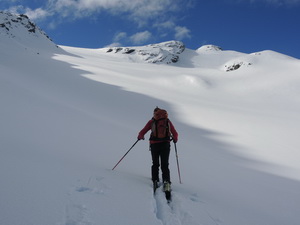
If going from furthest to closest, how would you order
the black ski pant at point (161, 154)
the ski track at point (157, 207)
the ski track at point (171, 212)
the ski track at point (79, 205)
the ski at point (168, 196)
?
the black ski pant at point (161, 154) → the ski at point (168, 196) → the ski track at point (171, 212) → the ski track at point (157, 207) → the ski track at point (79, 205)

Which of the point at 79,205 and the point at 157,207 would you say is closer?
the point at 79,205

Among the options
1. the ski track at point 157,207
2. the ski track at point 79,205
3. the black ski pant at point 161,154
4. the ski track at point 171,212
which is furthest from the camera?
the black ski pant at point 161,154

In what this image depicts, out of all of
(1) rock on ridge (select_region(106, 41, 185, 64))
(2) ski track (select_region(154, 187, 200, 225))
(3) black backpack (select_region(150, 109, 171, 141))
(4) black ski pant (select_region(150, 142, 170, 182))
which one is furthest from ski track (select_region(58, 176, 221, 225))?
(1) rock on ridge (select_region(106, 41, 185, 64))

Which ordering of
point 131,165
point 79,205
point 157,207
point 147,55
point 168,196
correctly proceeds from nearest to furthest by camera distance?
point 79,205 → point 157,207 → point 168,196 → point 131,165 → point 147,55

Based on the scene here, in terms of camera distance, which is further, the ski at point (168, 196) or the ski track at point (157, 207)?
the ski at point (168, 196)

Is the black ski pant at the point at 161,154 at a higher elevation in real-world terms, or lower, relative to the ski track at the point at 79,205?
higher

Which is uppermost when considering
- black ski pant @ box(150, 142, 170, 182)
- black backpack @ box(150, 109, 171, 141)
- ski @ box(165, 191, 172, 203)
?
black backpack @ box(150, 109, 171, 141)

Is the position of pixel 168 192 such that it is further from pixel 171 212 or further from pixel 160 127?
pixel 160 127

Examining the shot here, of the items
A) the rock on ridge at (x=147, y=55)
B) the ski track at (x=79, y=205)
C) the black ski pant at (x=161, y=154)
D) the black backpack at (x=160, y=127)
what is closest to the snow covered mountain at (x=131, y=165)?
the ski track at (x=79, y=205)

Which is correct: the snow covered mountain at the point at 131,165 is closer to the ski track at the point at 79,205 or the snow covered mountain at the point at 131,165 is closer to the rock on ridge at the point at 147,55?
the ski track at the point at 79,205

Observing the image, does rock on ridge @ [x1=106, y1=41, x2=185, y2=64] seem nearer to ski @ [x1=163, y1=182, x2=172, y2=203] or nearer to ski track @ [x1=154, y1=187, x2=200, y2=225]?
ski @ [x1=163, y1=182, x2=172, y2=203]

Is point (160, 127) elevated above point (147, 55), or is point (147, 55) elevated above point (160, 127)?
point (147, 55)

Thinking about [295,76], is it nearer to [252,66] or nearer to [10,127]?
[252,66]

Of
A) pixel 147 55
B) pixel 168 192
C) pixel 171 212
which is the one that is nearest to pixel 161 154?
pixel 168 192
